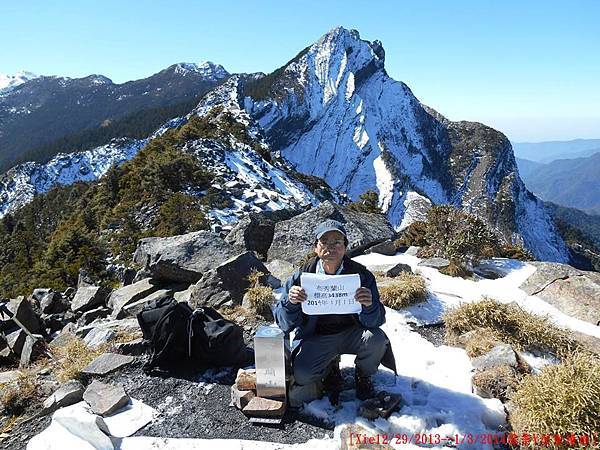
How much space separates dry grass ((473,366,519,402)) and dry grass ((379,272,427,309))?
106 inches

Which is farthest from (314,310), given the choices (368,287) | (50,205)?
(50,205)

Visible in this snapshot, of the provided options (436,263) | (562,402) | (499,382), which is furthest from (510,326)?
(436,263)

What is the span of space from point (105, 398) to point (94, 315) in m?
5.33

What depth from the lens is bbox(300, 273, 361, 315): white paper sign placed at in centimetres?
439

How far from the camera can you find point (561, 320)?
25.6ft

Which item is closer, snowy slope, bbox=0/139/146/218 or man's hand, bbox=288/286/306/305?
man's hand, bbox=288/286/306/305

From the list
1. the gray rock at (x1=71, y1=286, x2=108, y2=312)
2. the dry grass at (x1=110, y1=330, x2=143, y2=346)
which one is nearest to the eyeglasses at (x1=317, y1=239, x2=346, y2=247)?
the dry grass at (x1=110, y1=330, x2=143, y2=346)

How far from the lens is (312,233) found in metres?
11.7

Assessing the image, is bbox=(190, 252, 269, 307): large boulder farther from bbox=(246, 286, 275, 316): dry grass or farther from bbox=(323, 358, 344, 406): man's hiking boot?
bbox=(323, 358, 344, 406): man's hiking boot

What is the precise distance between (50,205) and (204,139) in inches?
1218

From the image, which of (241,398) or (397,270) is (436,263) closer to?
(397,270)

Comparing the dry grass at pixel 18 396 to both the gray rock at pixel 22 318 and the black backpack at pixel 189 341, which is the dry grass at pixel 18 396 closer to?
the black backpack at pixel 189 341

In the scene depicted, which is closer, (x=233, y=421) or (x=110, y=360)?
(x=233, y=421)

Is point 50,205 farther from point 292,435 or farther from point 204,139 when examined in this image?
point 292,435
